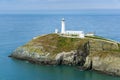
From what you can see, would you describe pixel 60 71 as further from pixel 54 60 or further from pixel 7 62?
pixel 7 62

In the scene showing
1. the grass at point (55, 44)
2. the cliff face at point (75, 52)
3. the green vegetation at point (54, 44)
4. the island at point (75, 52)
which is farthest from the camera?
the green vegetation at point (54, 44)

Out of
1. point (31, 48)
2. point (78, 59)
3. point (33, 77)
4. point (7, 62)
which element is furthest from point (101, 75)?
point (7, 62)

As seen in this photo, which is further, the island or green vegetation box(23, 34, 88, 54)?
green vegetation box(23, 34, 88, 54)

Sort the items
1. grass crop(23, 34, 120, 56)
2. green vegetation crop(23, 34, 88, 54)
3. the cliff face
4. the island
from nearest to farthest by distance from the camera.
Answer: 1. the island
2. the cliff face
3. grass crop(23, 34, 120, 56)
4. green vegetation crop(23, 34, 88, 54)

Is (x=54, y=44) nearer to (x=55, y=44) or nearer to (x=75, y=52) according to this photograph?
(x=55, y=44)

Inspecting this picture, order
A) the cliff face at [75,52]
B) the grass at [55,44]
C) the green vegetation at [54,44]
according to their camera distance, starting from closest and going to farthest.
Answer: the cliff face at [75,52]
the grass at [55,44]
the green vegetation at [54,44]

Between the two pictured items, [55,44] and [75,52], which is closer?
[75,52]

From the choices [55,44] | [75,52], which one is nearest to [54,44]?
[55,44]

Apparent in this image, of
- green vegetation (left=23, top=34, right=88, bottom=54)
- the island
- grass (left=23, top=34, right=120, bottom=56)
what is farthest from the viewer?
green vegetation (left=23, top=34, right=88, bottom=54)
